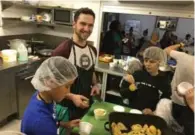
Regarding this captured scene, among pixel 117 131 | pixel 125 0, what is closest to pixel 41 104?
pixel 117 131

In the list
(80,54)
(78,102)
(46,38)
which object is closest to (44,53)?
(46,38)

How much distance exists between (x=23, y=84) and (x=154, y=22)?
79.1 inches

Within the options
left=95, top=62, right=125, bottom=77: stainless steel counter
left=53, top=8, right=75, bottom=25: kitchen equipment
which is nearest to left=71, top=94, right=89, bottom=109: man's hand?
left=95, top=62, right=125, bottom=77: stainless steel counter

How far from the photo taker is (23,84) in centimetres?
248

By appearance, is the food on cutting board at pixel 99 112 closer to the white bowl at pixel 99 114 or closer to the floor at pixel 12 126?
the white bowl at pixel 99 114

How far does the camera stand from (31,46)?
2871mm

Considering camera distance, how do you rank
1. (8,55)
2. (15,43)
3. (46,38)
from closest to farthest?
(8,55) → (15,43) → (46,38)

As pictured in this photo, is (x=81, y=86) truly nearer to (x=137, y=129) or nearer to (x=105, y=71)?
(x=137, y=129)

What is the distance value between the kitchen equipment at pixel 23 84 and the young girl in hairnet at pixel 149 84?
1367mm

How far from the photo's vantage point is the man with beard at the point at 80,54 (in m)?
1.53

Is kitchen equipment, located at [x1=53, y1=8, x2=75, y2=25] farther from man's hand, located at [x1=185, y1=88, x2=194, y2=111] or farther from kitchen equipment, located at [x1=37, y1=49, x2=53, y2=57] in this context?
man's hand, located at [x1=185, y1=88, x2=194, y2=111]

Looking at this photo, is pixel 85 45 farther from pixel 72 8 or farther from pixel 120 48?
pixel 120 48

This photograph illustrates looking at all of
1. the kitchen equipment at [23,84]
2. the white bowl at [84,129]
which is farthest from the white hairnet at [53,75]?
the kitchen equipment at [23,84]

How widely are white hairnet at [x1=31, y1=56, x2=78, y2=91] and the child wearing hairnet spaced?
0.58m
